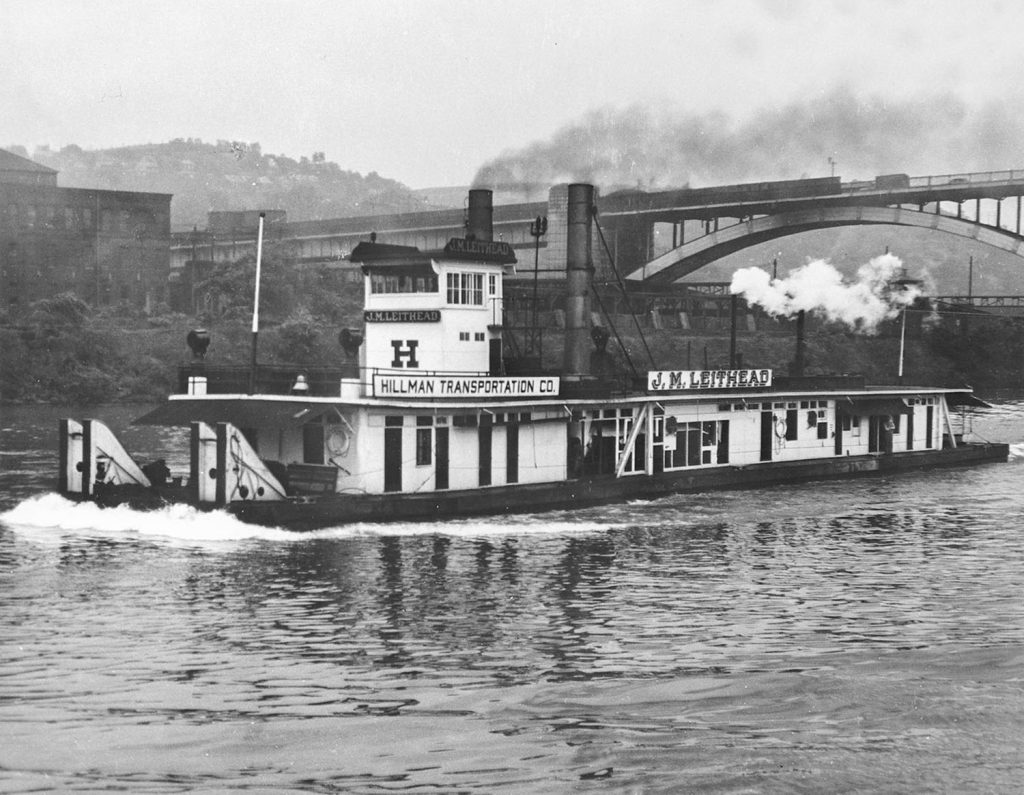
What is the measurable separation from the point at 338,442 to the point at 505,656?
473 inches

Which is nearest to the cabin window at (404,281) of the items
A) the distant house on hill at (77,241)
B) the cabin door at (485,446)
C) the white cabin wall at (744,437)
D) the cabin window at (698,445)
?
the cabin door at (485,446)

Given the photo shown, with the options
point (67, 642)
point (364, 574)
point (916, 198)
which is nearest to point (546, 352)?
point (916, 198)

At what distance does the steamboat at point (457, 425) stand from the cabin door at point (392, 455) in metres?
0.03

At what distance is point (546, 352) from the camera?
85250 mm

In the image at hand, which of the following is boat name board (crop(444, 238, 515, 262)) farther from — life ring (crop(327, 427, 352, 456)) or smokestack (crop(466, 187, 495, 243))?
smokestack (crop(466, 187, 495, 243))

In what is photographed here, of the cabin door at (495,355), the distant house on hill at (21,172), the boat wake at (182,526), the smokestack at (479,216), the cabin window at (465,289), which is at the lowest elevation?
the boat wake at (182,526)

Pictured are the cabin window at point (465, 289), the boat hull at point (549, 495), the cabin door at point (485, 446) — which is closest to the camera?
the boat hull at point (549, 495)

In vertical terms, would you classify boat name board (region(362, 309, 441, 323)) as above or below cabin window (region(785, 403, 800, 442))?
above

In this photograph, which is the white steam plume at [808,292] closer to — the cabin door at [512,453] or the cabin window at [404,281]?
the cabin window at [404,281]

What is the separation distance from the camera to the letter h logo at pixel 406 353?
117 ft

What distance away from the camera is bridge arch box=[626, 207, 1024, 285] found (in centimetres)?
8262

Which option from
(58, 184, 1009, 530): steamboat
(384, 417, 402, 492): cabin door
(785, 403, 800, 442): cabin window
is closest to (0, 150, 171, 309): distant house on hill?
(58, 184, 1009, 530): steamboat

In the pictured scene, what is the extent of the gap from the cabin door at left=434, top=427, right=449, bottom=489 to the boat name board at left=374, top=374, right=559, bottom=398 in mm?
1114

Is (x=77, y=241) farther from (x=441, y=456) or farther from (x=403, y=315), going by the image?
(x=441, y=456)
